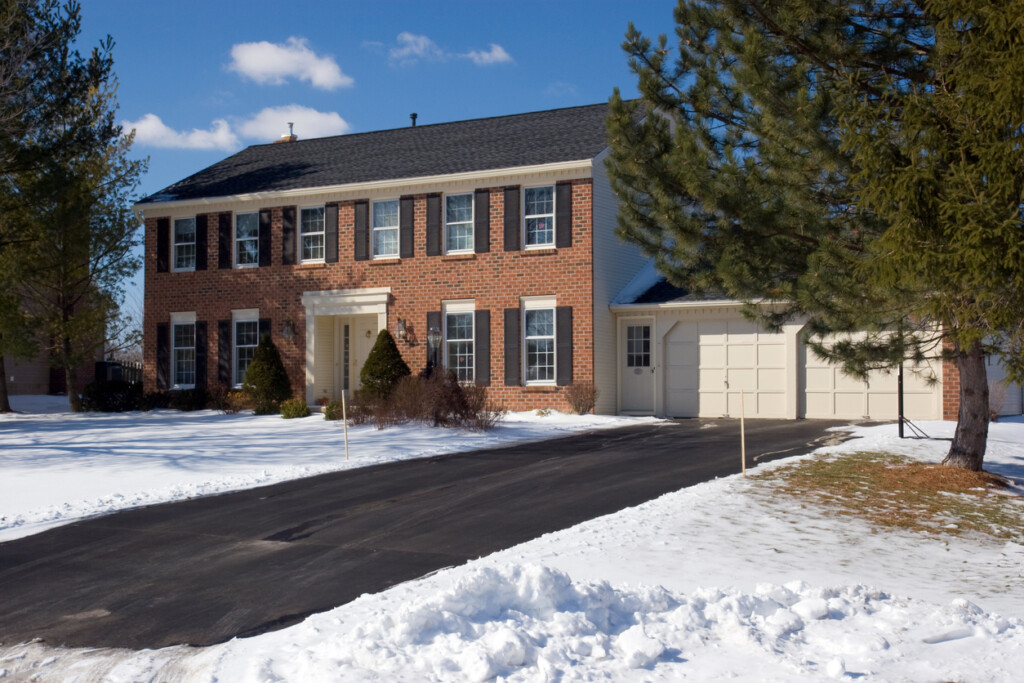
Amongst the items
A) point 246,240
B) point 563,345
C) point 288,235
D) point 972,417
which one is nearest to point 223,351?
point 246,240

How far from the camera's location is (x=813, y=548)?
26.2 ft

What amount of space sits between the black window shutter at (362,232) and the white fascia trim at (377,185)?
39 cm

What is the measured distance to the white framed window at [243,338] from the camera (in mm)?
24500

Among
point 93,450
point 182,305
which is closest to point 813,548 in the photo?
point 93,450

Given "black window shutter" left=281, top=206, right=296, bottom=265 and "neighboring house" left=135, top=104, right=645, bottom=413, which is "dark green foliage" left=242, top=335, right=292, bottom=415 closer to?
"neighboring house" left=135, top=104, right=645, bottom=413

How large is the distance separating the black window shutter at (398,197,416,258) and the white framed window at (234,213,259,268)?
4.36 metres

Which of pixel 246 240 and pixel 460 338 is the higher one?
pixel 246 240

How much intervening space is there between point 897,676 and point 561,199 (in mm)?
16661

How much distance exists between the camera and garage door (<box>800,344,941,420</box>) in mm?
19078

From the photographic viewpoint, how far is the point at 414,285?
2259 centimetres

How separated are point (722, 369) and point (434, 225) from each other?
24.8 feet

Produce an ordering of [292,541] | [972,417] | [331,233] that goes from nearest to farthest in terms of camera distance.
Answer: [292,541], [972,417], [331,233]

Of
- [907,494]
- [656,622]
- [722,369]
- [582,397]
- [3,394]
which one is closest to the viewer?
[656,622]

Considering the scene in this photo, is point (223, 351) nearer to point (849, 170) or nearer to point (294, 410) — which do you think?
point (294, 410)
